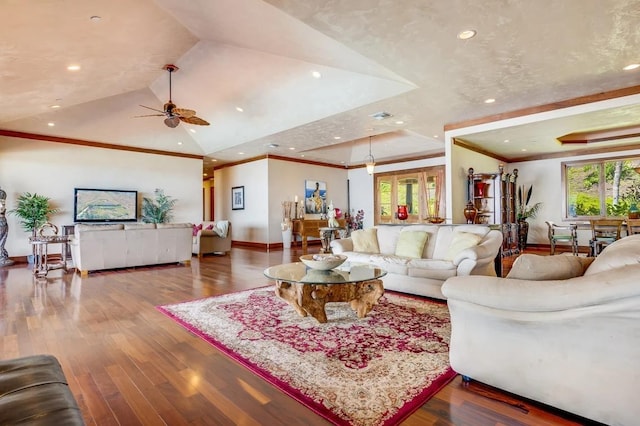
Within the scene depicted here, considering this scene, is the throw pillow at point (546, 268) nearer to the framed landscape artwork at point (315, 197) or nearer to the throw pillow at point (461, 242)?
the throw pillow at point (461, 242)

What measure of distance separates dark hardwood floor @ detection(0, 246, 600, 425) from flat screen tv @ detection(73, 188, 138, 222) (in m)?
4.01

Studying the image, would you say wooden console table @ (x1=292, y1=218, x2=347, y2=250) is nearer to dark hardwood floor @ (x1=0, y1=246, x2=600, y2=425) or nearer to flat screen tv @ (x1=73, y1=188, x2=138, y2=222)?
flat screen tv @ (x1=73, y1=188, x2=138, y2=222)

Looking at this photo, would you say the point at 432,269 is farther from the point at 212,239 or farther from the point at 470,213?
the point at 212,239

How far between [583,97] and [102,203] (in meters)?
9.96

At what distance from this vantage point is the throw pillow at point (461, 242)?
3885mm

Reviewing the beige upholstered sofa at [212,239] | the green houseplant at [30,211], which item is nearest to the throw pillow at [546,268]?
the beige upholstered sofa at [212,239]

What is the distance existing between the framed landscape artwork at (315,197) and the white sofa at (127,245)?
4.56 m

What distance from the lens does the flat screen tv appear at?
7840 mm

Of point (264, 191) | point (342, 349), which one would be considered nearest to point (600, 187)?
point (264, 191)

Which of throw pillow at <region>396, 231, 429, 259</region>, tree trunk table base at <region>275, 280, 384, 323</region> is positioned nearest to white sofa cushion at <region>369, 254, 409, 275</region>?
throw pillow at <region>396, 231, 429, 259</region>

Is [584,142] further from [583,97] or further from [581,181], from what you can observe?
[583,97]

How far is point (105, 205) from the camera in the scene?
8.20 meters

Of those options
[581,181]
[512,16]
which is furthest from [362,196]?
[512,16]

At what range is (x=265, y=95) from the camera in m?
6.30
